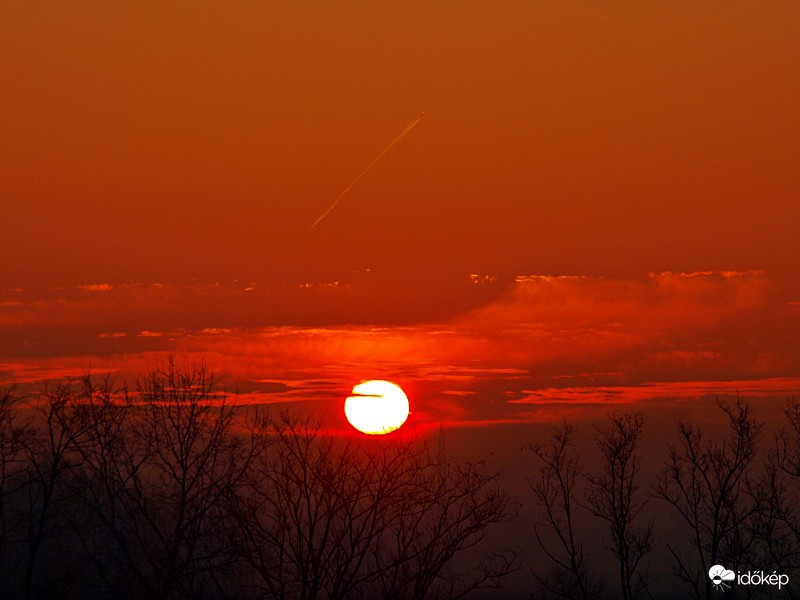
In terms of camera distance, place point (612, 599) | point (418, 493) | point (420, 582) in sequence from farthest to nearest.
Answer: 1. point (612, 599)
2. point (418, 493)
3. point (420, 582)

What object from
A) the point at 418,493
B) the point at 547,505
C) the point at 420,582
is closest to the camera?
the point at 420,582

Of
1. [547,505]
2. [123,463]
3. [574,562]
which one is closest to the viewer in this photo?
[123,463]

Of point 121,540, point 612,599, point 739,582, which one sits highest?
point 121,540

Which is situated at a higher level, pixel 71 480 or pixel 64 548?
pixel 71 480

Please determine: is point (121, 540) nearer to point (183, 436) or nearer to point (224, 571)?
point (224, 571)

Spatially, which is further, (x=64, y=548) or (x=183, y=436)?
(x=64, y=548)

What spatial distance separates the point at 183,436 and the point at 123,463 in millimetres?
2191

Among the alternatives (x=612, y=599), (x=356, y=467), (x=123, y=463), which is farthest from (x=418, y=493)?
(x=612, y=599)

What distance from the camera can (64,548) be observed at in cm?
3712

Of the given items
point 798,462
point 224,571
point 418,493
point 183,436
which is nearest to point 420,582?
point 418,493

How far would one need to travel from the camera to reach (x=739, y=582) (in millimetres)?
37594

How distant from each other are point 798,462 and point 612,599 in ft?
75.9

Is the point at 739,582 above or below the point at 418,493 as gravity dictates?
below

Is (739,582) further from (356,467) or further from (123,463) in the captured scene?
(123,463)
